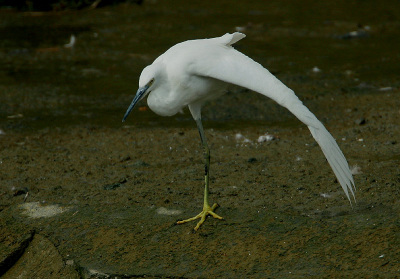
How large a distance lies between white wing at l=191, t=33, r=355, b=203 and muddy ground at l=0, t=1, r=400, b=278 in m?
0.41

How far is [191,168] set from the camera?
13.3 feet

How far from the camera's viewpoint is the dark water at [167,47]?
5590 millimetres

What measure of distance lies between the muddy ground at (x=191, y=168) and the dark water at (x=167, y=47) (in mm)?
32

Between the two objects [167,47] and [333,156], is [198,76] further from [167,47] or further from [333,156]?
[167,47]

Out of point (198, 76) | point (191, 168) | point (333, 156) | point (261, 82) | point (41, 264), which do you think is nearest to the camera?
point (333, 156)

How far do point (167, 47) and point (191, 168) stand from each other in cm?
406

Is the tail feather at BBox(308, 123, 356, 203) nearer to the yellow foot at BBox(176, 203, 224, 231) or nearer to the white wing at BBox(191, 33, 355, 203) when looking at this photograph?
the white wing at BBox(191, 33, 355, 203)

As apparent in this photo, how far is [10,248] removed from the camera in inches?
123

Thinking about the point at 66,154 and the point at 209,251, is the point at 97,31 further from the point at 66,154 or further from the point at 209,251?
the point at 209,251

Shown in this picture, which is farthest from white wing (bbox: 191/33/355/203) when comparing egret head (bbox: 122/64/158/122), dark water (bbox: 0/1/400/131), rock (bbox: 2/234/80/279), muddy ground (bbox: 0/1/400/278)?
dark water (bbox: 0/1/400/131)

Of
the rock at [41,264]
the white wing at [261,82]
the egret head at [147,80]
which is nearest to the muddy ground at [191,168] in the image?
the rock at [41,264]

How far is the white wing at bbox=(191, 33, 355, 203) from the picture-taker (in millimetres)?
2637

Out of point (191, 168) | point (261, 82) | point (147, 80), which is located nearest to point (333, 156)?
point (261, 82)

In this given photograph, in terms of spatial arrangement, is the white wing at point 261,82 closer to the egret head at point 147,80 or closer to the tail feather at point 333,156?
the tail feather at point 333,156
